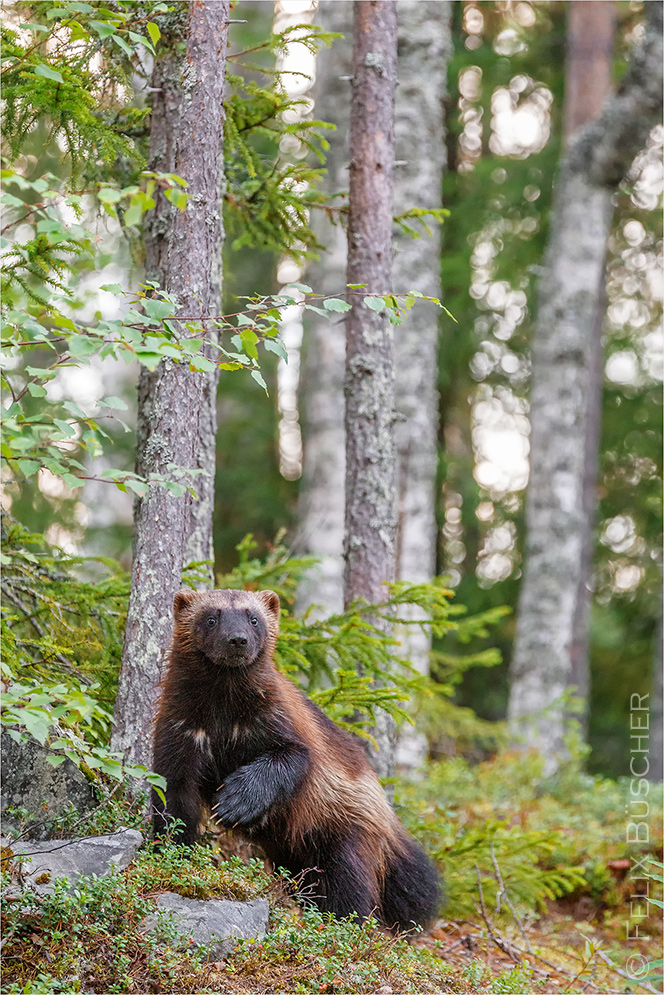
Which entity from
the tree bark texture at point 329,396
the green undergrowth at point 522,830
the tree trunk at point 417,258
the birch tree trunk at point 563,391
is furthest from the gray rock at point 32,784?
the birch tree trunk at point 563,391

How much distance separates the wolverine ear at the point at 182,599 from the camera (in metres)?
4.89

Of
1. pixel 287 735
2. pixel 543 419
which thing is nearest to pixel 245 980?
pixel 287 735

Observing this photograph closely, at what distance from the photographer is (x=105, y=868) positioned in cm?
421

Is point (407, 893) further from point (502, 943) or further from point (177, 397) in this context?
point (177, 397)

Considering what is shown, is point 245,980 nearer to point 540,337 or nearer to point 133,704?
point 133,704

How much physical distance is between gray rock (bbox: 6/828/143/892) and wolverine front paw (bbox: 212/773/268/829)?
0.42 metres

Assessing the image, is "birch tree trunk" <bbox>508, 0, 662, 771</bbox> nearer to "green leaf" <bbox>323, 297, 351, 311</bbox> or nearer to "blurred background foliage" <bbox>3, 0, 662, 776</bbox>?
"blurred background foliage" <bbox>3, 0, 662, 776</bbox>

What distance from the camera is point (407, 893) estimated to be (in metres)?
5.25

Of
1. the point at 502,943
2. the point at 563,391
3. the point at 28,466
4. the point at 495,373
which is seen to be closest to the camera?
the point at 28,466

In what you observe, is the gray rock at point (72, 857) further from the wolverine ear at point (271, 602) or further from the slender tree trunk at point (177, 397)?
the wolverine ear at point (271, 602)

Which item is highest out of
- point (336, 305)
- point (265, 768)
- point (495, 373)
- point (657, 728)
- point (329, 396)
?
point (495, 373)

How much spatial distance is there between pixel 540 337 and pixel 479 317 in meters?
3.84

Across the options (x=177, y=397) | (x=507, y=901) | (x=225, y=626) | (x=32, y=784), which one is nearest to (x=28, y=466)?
(x=225, y=626)

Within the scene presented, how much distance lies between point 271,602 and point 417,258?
6280mm
